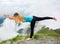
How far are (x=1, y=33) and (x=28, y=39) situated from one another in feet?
1.29

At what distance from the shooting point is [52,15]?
11.7ft

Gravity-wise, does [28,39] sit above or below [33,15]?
below

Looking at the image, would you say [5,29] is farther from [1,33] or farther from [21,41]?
[21,41]

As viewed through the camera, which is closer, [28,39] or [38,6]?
[28,39]

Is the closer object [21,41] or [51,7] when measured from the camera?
[21,41]

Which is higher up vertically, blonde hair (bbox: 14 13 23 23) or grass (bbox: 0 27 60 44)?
blonde hair (bbox: 14 13 23 23)

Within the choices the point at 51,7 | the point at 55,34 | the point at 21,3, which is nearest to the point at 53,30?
the point at 55,34

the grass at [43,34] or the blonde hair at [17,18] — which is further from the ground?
the blonde hair at [17,18]

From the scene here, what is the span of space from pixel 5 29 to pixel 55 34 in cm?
69

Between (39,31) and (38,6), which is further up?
(38,6)

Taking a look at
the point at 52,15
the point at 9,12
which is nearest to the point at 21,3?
the point at 9,12

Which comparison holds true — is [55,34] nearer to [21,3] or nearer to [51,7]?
[51,7]

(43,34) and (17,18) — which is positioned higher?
(17,18)

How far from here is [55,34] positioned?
3.48 metres
